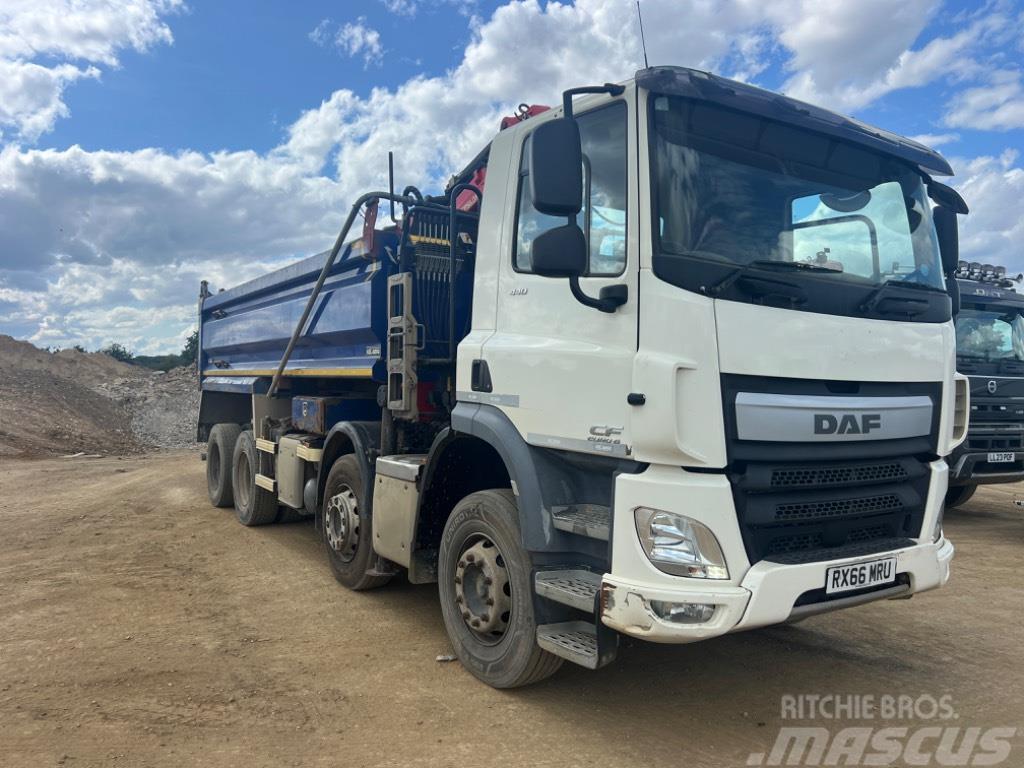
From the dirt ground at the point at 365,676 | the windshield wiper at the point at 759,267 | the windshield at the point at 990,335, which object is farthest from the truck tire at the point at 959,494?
the windshield wiper at the point at 759,267

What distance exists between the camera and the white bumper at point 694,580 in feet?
9.91

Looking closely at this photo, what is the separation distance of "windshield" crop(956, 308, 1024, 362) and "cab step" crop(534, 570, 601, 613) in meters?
7.33

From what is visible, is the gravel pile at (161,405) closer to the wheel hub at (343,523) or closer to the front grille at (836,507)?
the wheel hub at (343,523)

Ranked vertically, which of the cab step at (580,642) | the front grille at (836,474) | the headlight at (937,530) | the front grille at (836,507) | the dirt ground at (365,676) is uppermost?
the front grille at (836,474)

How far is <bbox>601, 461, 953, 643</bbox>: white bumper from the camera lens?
3.02 meters

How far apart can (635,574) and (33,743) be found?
9.13 feet

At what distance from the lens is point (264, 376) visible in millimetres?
7875

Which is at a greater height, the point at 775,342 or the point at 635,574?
the point at 775,342

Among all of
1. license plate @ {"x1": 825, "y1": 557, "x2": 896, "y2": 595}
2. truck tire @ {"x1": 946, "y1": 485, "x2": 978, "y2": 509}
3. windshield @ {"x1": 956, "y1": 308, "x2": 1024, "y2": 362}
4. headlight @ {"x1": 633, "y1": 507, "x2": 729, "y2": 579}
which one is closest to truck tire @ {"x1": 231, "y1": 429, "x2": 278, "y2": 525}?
headlight @ {"x1": 633, "y1": 507, "x2": 729, "y2": 579}

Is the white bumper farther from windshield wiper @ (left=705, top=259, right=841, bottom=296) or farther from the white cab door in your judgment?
windshield wiper @ (left=705, top=259, right=841, bottom=296)

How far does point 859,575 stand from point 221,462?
7.70 m

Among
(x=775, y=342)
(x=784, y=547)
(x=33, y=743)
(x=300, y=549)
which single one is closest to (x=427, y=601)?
(x=300, y=549)

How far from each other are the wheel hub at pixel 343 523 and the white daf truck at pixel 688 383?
918 mm

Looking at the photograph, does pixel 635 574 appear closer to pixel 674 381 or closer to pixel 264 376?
pixel 674 381
